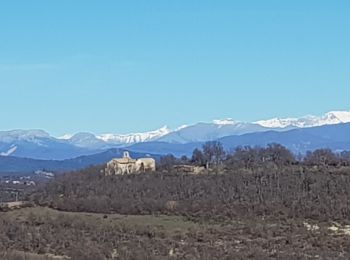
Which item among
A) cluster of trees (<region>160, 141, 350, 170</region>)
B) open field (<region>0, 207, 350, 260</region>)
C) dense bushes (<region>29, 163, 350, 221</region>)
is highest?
cluster of trees (<region>160, 141, 350, 170</region>)

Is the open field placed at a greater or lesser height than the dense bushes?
lesser

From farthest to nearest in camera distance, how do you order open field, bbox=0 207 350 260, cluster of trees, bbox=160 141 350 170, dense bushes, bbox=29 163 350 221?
cluster of trees, bbox=160 141 350 170, dense bushes, bbox=29 163 350 221, open field, bbox=0 207 350 260

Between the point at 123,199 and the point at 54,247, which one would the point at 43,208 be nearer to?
the point at 123,199

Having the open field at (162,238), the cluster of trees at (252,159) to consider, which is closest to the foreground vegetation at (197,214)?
the open field at (162,238)

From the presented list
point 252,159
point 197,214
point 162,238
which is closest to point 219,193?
point 197,214

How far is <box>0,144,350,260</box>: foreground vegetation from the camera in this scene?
1834 inches

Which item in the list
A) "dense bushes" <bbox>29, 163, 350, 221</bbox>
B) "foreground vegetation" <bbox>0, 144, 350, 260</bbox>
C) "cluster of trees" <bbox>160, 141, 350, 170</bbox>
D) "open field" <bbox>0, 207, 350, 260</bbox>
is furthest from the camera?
"cluster of trees" <bbox>160, 141, 350, 170</bbox>

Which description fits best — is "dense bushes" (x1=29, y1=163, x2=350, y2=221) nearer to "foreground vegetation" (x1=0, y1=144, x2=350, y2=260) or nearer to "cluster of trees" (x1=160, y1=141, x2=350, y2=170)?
"foreground vegetation" (x1=0, y1=144, x2=350, y2=260)

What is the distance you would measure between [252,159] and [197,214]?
24.2m

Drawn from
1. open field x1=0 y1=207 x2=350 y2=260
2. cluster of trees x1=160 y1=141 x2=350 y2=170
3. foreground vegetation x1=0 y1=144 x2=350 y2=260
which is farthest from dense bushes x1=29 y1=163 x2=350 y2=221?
cluster of trees x1=160 y1=141 x2=350 y2=170

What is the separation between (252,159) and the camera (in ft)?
284

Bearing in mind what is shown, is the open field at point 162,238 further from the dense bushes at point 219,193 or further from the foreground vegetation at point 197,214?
the dense bushes at point 219,193

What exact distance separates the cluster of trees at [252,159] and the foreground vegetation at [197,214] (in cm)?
29

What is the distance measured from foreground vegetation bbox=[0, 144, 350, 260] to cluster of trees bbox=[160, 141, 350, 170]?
0.29 m
